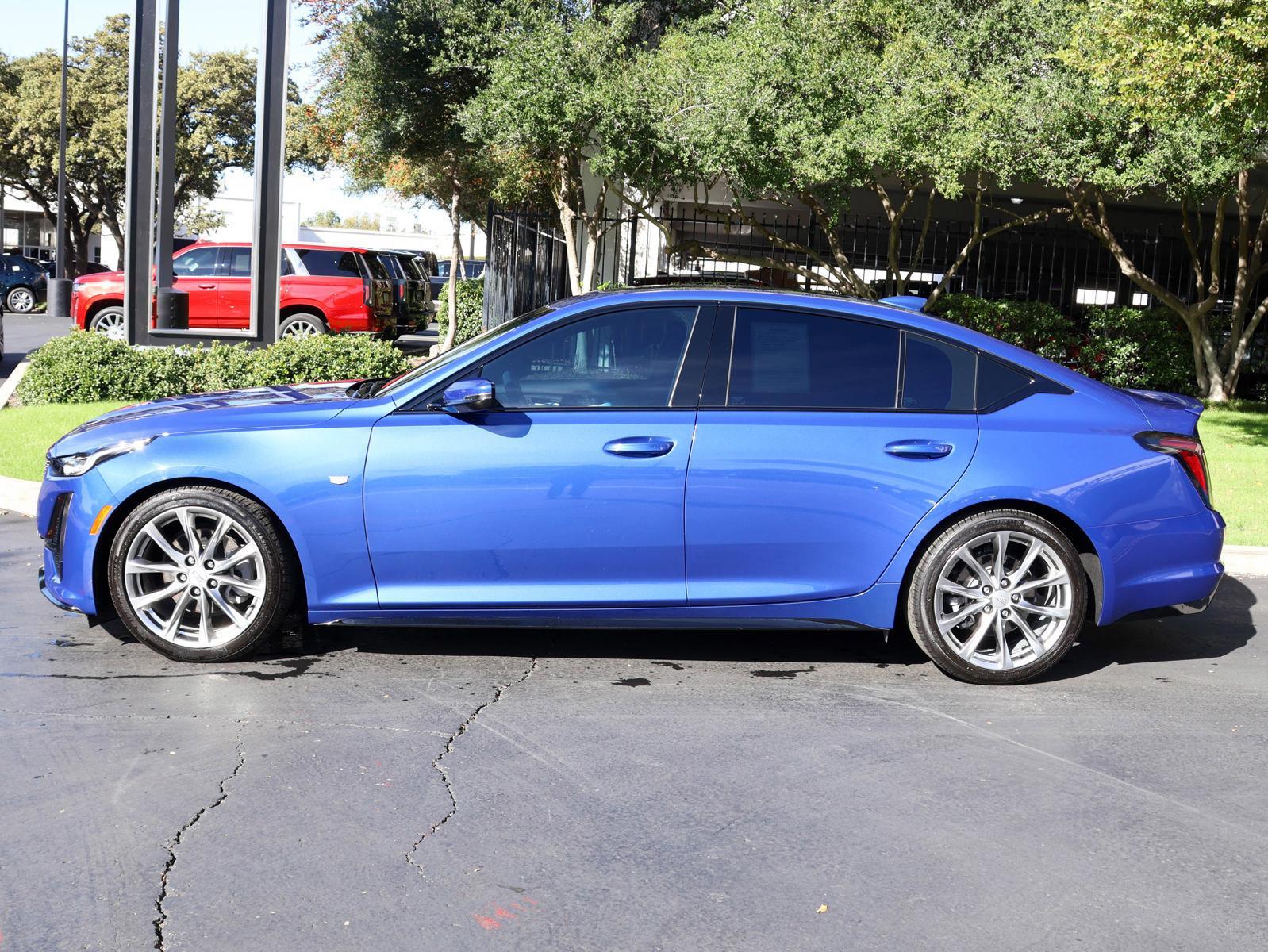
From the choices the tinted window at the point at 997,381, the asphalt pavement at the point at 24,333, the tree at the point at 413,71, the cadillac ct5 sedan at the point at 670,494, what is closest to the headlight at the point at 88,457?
the cadillac ct5 sedan at the point at 670,494

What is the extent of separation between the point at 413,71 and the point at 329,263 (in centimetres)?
341

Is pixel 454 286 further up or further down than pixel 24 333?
further up

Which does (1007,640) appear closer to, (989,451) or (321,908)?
(989,451)

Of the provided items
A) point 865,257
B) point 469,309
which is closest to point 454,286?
point 469,309

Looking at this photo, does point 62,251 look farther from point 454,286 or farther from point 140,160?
point 140,160

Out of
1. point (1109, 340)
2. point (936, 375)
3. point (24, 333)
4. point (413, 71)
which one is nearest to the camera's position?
point (936, 375)

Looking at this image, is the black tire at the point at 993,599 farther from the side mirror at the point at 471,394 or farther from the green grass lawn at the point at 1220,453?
the green grass lawn at the point at 1220,453

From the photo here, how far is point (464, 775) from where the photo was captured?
428 cm

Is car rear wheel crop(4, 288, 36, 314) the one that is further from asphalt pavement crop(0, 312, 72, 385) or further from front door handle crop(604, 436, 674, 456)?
front door handle crop(604, 436, 674, 456)

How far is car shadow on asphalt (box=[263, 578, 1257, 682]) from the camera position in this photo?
576cm

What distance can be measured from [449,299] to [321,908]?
23.5 metres

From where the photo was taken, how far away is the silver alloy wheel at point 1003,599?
537cm

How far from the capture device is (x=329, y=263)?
71.6 feet

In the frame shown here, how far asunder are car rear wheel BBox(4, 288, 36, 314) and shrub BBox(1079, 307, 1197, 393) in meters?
28.7
